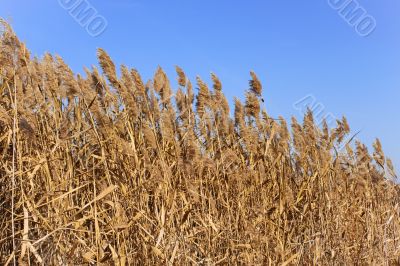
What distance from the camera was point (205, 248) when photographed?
331cm

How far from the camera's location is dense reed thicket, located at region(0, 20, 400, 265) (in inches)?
111

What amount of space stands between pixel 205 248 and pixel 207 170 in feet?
2.48

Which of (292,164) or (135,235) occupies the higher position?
(292,164)

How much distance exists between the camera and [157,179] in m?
2.81

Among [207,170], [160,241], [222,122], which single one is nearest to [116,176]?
[160,241]

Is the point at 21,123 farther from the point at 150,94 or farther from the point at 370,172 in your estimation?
the point at 370,172

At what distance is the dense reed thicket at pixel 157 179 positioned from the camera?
111 inches

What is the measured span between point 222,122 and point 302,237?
1.10 metres

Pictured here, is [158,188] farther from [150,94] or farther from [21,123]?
[21,123]

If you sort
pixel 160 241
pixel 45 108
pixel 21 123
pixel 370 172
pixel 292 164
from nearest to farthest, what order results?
pixel 21 123 → pixel 160 241 → pixel 45 108 → pixel 292 164 → pixel 370 172

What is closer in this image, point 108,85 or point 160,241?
point 160,241

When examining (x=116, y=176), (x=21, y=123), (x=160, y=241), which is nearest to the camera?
(x=21, y=123)

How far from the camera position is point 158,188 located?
3164 mm

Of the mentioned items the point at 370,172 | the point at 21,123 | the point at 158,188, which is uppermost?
the point at 370,172
